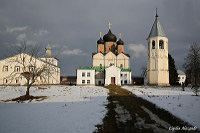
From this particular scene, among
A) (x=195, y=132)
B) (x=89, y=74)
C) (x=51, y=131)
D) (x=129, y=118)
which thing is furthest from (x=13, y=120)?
(x=89, y=74)

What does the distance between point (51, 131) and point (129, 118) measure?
476 centimetres

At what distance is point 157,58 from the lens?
4234cm

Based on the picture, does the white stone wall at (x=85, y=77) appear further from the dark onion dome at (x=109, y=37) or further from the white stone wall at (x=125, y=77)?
the dark onion dome at (x=109, y=37)

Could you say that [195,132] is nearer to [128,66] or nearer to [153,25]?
[153,25]

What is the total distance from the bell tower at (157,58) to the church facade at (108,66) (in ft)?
29.3

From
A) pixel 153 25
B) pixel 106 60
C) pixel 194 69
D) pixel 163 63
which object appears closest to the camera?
pixel 194 69

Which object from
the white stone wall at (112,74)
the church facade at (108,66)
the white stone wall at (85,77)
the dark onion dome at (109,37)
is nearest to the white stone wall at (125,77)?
the church facade at (108,66)

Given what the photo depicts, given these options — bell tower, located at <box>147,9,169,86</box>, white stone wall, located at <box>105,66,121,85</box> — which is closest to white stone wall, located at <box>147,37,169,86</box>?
bell tower, located at <box>147,9,169,86</box>

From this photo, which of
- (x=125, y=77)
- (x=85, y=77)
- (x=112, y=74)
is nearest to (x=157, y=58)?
(x=125, y=77)

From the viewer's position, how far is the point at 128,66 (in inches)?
2186

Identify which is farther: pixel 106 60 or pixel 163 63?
pixel 106 60

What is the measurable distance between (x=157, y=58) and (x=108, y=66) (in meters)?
17.6

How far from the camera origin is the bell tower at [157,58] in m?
41.9

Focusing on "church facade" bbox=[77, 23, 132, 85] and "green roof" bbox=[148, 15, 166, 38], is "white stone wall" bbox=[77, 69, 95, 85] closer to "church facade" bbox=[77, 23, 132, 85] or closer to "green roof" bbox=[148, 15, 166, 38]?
"church facade" bbox=[77, 23, 132, 85]
